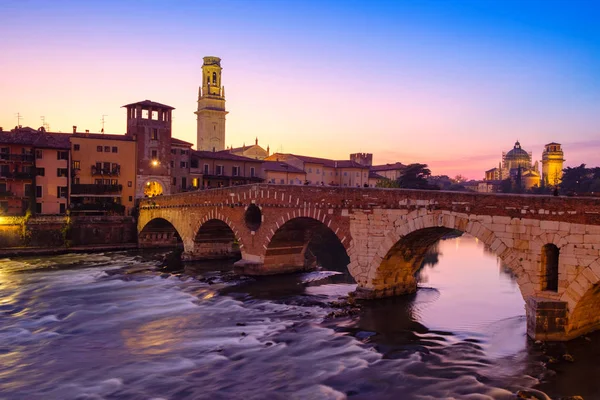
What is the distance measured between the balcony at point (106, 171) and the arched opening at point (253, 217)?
26889 millimetres

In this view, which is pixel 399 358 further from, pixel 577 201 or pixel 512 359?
pixel 577 201

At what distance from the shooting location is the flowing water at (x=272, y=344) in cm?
1393

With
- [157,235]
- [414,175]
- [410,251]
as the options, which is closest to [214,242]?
[157,235]

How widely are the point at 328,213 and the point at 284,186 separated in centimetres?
416

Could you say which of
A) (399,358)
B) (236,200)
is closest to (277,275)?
(236,200)

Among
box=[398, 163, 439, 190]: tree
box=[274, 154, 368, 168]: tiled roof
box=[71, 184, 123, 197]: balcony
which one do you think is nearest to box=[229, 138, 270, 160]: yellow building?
box=[274, 154, 368, 168]: tiled roof

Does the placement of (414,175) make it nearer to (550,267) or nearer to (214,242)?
(214,242)

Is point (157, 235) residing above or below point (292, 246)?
below

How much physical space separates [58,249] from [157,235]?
29.2ft

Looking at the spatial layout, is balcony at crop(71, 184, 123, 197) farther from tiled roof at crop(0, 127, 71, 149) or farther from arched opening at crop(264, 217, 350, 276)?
arched opening at crop(264, 217, 350, 276)

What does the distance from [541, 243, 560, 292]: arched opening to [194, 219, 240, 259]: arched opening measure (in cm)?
2393

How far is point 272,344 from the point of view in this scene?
17.7 m

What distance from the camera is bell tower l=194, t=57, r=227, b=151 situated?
87.2 metres

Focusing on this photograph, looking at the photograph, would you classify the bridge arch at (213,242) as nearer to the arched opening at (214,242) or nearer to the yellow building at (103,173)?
the arched opening at (214,242)
